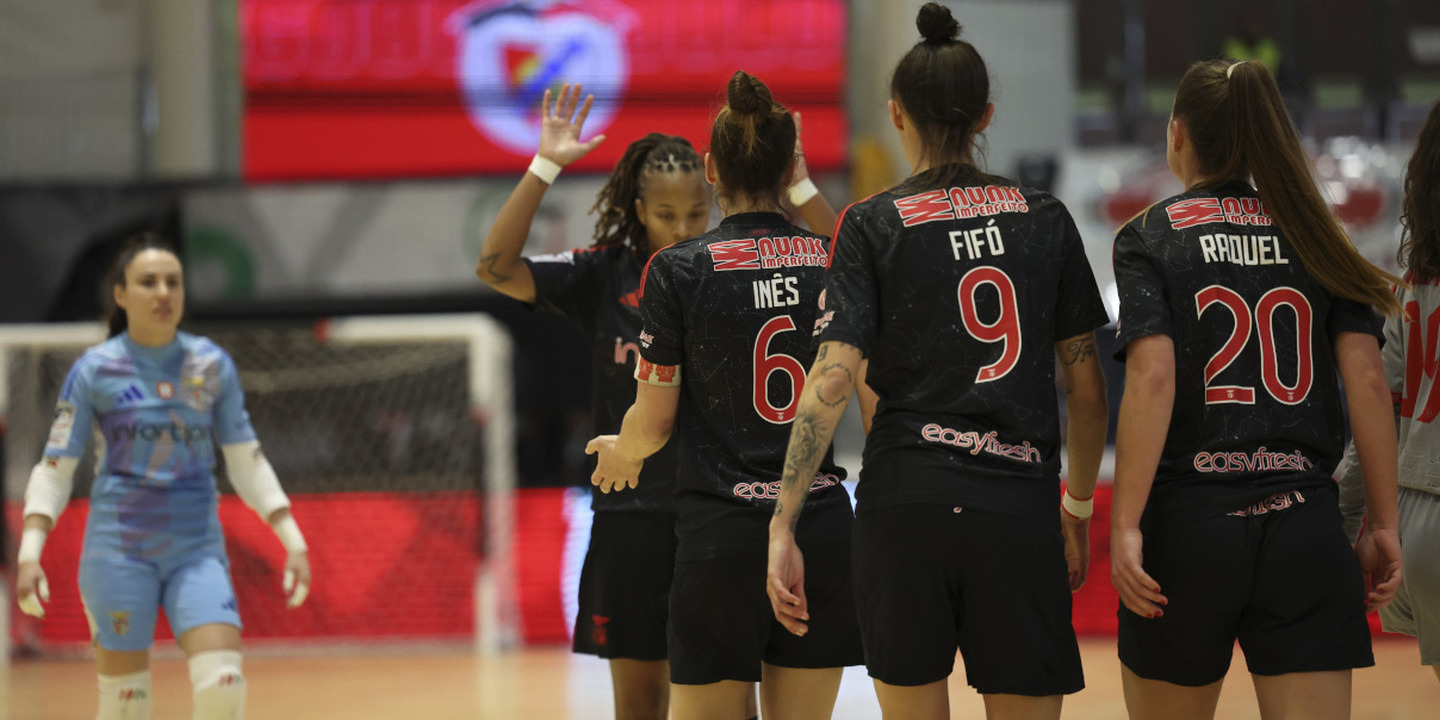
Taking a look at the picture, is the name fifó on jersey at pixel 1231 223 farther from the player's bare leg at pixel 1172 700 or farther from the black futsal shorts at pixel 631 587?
the black futsal shorts at pixel 631 587

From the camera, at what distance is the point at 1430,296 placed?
3369mm

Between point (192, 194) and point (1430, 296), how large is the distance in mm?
14317

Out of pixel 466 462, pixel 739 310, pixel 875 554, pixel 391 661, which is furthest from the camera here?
pixel 466 462

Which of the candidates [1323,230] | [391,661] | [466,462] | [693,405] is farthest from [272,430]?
[1323,230]

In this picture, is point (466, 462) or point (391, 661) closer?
point (391, 661)

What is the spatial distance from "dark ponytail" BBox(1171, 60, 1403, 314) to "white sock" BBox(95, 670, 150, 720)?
3.97 m

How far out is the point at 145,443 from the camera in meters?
4.85

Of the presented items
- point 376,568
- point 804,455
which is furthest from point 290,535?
point 376,568

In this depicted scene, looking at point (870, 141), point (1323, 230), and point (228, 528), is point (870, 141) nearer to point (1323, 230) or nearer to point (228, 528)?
point (228, 528)

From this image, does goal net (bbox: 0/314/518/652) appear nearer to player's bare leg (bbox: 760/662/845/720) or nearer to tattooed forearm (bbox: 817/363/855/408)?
player's bare leg (bbox: 760/662/845/720)

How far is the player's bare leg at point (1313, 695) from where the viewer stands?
2.84 metres

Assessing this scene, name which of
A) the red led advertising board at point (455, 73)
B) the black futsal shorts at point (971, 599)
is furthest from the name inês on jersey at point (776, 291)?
the red led advertising board at point (455, 73)

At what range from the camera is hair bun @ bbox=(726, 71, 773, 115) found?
3133 mm

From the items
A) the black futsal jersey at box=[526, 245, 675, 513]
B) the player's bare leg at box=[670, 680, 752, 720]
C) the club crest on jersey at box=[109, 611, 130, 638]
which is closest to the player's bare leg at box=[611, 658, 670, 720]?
the black futsal jersey at box=[526, 245, 675, 513]
